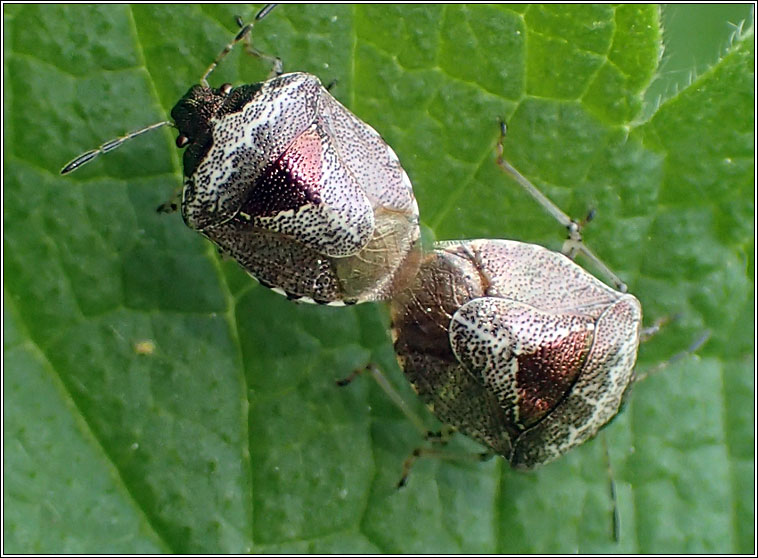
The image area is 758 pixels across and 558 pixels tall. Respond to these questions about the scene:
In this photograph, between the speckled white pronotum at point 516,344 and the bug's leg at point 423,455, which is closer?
the speckled white pronotum at point 516,344

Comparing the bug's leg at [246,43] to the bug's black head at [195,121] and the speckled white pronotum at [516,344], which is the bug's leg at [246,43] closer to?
the bug's black head at [195,121]

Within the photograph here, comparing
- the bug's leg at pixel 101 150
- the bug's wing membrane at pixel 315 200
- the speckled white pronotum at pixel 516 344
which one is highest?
the bug's leg at pixel 101 150

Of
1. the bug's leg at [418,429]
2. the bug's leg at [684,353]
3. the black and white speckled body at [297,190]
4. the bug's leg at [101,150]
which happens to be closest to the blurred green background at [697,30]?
the bug's leg at [684,353]

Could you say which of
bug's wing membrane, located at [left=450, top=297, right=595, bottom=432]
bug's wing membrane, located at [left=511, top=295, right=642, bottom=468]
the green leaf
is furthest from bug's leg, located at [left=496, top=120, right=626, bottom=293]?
bug's wing membrane, located at [left=450, top=297, right=595, bottom=432]

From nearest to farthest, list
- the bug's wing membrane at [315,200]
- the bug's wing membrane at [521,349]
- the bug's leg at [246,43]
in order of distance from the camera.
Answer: the bug's wing membrane at [315,200], the bug's wing membrane at [521,349], the bug's leg at [246,43]

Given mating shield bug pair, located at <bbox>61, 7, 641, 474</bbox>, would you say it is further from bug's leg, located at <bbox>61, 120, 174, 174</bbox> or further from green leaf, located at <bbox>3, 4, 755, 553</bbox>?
green leaf, located at <bbox>3, 4, 755, 553</bbox>

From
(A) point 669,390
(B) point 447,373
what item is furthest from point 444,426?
(A) point 669,390

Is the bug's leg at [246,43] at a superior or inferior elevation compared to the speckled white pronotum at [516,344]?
superior

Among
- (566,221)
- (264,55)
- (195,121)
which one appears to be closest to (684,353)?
(566,221)
